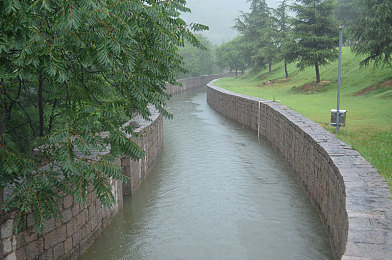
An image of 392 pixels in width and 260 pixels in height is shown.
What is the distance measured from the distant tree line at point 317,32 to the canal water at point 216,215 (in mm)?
6685

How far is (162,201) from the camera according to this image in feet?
35.2

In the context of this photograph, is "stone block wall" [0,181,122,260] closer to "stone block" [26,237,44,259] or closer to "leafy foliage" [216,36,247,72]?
"stone block" [26,237,44,259]

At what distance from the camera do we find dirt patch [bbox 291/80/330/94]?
2750 cm

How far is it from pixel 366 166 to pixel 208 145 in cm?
1019

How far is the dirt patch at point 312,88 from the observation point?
27500mm

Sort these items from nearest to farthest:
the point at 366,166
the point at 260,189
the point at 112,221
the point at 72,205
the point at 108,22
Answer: the point at 108,22, the point at 72,205, the point at 366,166, the point at 112,221, the point at 260,189

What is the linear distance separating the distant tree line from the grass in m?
1.38

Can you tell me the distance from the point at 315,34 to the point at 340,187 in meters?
25.7

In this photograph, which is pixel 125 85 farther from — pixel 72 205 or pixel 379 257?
pixel 379 257

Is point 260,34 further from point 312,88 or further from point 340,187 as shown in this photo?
point 340,187

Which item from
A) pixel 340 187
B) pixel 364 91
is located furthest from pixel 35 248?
pixel 364 91

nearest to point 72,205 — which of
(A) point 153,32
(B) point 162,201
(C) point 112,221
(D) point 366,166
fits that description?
(C) point 112,221

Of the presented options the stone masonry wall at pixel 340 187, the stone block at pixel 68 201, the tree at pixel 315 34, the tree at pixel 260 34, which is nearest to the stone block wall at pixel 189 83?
the tree at pixel 260 34

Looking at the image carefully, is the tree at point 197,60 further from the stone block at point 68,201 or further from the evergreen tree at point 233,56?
the stone block at point 68,201
